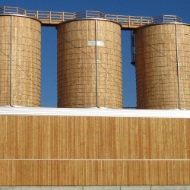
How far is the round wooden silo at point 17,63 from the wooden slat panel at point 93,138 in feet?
34.4

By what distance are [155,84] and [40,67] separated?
11108mm

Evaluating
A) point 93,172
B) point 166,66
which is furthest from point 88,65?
point 93,172

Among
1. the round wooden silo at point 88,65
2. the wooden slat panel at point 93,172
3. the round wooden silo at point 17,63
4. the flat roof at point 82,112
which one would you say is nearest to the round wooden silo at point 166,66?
the round wooden silo at point 88,65

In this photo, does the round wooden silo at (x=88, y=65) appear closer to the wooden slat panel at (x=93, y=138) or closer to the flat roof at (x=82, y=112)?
the flat roof at (x=82, y=112)

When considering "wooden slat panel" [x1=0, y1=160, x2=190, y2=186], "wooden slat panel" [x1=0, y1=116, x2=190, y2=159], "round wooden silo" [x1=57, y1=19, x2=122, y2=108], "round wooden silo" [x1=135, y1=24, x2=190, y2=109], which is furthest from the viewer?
"round wooden silo" [x1=135, y1=24, x2=190, y2=109]

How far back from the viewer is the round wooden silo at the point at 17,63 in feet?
139

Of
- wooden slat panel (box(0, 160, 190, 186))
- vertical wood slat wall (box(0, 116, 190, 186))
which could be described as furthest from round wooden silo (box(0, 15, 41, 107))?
wooden slat panel (box(0, 160, 190, 186))

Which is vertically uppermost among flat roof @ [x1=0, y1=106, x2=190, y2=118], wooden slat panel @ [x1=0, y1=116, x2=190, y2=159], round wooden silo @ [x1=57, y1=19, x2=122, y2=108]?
round wooden silo @ [x1=57, y1=19, x2=122, y2=108]

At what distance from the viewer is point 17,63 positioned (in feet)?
141

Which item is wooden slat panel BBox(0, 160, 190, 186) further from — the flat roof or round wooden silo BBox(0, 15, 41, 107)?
round wooden silo BBox(0, 15, 41, 107)

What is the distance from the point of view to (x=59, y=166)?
105 feet

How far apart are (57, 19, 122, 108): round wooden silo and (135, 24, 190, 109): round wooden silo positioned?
3.50 metres

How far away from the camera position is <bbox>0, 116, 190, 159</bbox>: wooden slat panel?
105ft

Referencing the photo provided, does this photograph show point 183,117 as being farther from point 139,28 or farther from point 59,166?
point 139,28
